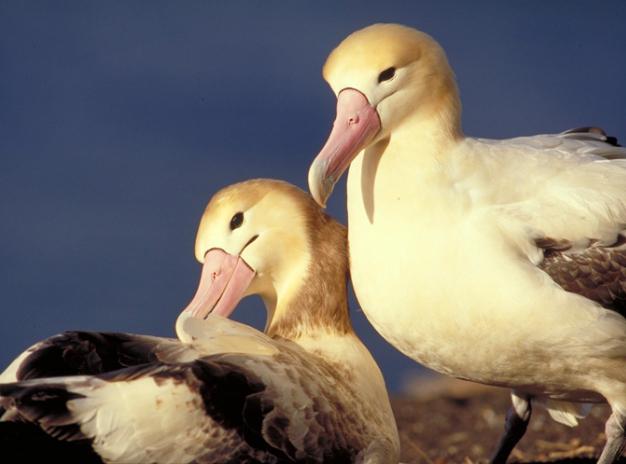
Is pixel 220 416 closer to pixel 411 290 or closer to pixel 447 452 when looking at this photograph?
pixel 411 290

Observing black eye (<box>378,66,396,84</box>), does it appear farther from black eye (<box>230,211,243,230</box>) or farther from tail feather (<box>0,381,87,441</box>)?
tail feather (<box>0,381,87,441</box>)

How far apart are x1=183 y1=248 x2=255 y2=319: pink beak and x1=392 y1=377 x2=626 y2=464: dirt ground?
2.01 metres

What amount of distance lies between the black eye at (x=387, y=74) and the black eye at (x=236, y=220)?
888mm

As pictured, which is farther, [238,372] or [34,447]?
[238,372]

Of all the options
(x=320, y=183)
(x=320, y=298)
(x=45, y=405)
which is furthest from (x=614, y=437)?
(x=45, y=405)

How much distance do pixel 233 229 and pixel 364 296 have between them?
0.69 m

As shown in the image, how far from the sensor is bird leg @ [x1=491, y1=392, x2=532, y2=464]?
7.76 metres

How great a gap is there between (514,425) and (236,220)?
5.95 feet

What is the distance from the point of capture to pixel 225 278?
7.18 m

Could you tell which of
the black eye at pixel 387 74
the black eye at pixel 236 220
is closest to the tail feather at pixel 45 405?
the black eye at pixel 236 220

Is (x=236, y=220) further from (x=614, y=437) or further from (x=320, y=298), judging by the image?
(x=614, y=437)

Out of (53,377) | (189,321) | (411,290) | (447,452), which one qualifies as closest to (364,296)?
(411,290)

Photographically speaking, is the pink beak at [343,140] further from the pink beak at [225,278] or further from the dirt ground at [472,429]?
the dirt ground at [472,429]

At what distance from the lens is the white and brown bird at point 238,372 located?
5734 millimetres
